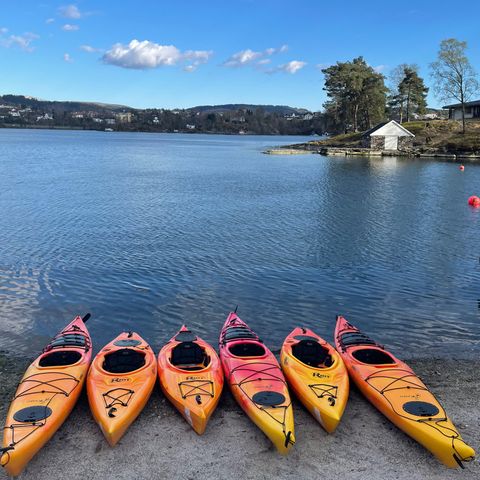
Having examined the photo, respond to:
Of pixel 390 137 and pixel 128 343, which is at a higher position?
pixel 390 137

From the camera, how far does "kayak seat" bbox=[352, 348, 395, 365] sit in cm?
1130

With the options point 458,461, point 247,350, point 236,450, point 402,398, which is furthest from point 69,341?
point 458,461

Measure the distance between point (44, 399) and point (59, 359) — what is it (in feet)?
A: 6.33

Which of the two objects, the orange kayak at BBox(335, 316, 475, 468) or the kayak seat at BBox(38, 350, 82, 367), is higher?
the kayak seat at BBox(38, 350, 82, 367)

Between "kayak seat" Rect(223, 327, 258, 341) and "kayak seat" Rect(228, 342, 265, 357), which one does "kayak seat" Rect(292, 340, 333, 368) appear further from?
"kayak seat" Rect(223, 327, 258, 341)

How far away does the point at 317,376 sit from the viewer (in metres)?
10.5

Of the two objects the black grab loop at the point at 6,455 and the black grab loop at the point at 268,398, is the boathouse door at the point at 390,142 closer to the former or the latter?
the black grab loop at the point at 268,398

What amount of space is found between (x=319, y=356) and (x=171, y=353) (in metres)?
3.73

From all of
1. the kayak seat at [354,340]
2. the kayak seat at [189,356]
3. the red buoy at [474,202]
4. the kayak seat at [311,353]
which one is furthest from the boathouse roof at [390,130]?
the kayak seat at [189,356]

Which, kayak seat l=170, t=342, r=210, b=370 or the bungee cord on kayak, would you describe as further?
kayak seat l=170, t=342, r=210, b=370

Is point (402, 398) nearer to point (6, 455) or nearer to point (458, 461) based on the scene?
point (458, 461)

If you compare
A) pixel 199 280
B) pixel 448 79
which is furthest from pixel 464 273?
pixel 448 79

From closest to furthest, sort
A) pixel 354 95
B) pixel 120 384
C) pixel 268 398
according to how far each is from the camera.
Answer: pixel 268 398 < pixel 120 384 < pixel 354 95

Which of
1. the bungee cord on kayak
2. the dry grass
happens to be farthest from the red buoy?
the dry grass
